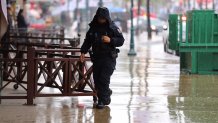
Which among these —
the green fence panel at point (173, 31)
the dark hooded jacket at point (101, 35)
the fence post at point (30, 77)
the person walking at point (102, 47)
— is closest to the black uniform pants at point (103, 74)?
the person walking at point (102, 47)

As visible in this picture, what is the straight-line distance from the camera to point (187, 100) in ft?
43.0

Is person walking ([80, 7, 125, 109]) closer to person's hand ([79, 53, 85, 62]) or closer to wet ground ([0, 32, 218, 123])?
person's hand ([79, 53, 85, 62])

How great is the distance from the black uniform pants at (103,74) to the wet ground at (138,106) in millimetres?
248

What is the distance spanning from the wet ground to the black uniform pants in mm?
248

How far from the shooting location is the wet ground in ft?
35.2

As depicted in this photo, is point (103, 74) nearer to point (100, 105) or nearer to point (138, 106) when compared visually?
point (100, 105)

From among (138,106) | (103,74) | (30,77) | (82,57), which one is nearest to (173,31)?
(138,106)

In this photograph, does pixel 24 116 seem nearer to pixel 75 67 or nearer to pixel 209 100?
pixel 75 67

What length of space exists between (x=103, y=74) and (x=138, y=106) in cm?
104

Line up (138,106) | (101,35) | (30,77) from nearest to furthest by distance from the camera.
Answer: (101,35)
(30,77)
(138,106)

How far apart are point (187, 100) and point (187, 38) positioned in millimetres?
5853

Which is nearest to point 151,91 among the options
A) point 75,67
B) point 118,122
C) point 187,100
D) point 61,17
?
point 187,100

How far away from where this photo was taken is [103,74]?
11.6 metres

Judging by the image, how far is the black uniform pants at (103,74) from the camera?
11578 millimetres
